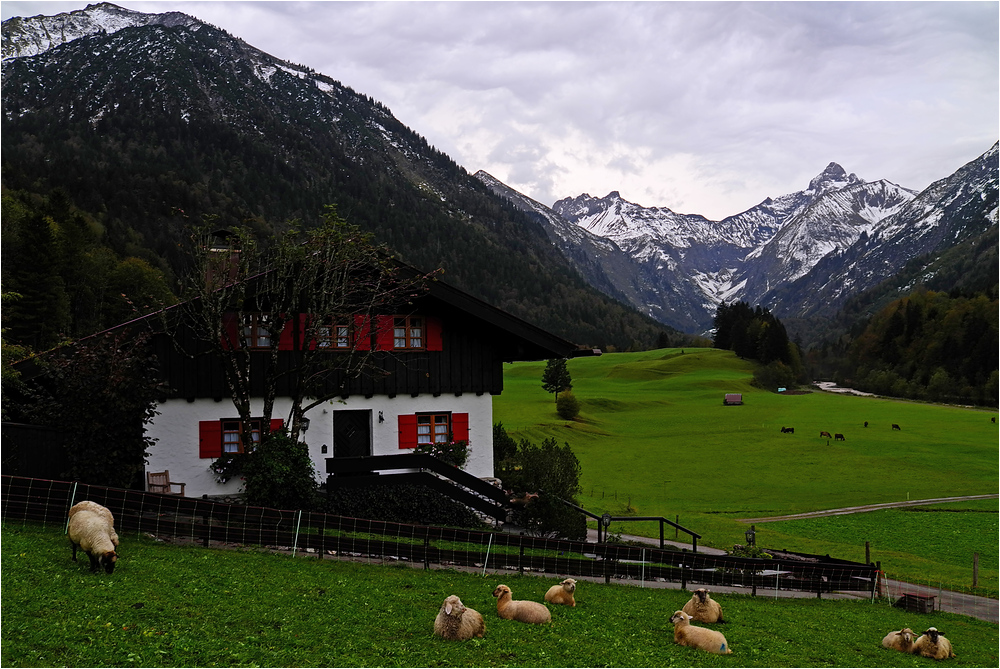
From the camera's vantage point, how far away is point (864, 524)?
40844 mm

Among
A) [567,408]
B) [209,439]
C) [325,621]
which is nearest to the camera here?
[325,621]

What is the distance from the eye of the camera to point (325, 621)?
12.2 meters

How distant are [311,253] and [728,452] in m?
53.4

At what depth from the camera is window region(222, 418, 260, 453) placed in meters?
25.3

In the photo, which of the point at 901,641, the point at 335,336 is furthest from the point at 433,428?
the point at 901,641

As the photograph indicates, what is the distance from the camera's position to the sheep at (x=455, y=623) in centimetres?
1185

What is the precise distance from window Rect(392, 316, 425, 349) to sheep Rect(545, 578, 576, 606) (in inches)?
542

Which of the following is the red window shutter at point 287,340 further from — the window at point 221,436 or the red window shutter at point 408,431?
the red window shutter at point 408,431

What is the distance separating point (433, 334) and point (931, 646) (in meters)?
17.8

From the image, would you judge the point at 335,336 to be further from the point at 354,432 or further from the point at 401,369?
the point at 354,432

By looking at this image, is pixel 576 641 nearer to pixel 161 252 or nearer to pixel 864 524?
pixel 864 524

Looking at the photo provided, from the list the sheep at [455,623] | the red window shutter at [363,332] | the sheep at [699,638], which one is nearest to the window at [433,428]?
the red window shutter at [363,332]

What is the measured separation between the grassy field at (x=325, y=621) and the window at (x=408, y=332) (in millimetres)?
11048

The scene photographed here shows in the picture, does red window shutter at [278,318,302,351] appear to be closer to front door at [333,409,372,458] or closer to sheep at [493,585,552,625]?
front door at [333,409,372,458]
